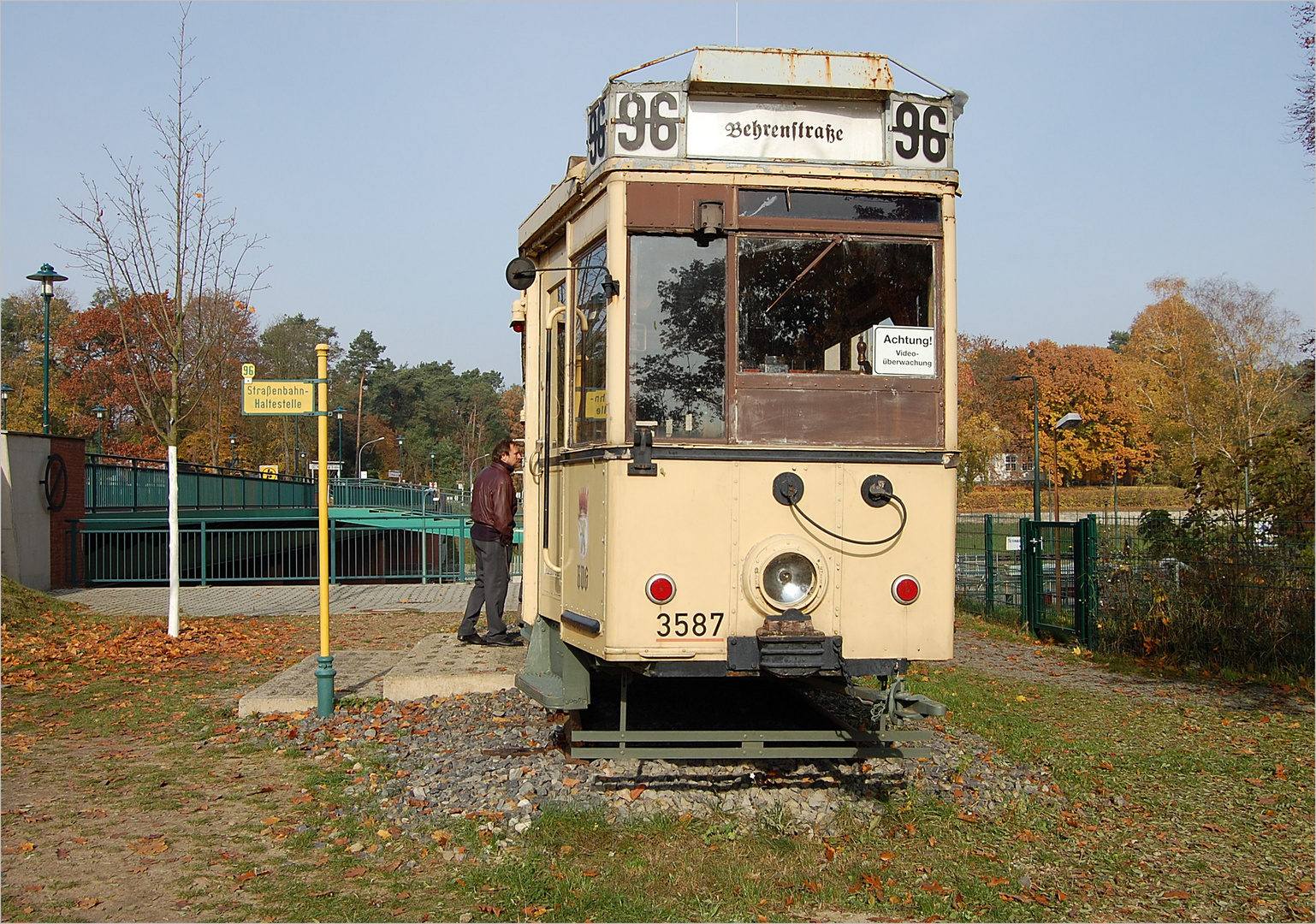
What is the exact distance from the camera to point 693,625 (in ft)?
18.3

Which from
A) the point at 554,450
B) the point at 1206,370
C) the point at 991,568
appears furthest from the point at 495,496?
the point at 1206,370

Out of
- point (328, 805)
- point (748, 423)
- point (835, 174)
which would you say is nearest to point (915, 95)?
point (835, 174)

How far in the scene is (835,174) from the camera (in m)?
5.79

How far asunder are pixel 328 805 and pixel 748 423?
3248 millimetres

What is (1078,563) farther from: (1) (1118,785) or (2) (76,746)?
(2) (76,746)

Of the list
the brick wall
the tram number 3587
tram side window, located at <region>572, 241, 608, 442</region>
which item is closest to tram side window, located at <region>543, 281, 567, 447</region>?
tram side window, located at <region>572, 241, 608, 442</region>

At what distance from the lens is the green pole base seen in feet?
27.0

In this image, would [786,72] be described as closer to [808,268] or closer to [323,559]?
[808,268]

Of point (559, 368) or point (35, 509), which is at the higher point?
point (559, 368)

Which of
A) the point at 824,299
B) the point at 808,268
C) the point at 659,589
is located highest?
the point at 808,268

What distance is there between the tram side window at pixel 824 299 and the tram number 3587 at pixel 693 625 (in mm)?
1324

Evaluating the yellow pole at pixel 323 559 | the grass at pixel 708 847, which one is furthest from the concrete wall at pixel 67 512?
the yellow pole at pixel 323 559

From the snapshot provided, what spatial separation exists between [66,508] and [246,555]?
330cm

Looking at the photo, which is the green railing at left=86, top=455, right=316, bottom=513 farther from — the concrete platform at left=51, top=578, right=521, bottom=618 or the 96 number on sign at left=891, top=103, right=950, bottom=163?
the 96 number on sign at left=891, top=103, right=950, bottom=163
